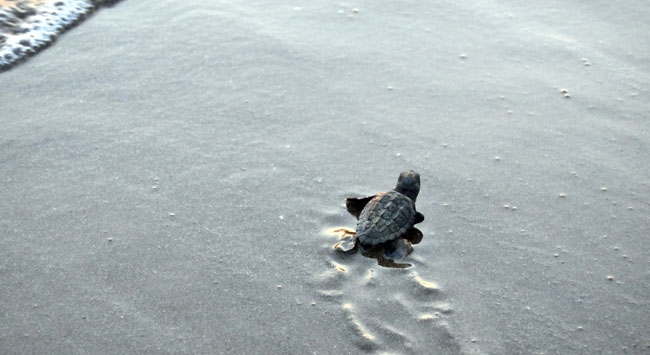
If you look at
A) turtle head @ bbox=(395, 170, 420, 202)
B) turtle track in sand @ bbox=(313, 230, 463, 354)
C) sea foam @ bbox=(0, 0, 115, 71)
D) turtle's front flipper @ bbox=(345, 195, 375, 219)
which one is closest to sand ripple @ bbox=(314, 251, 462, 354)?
turtle track in sand @ bbox=(313, 230, 463, 354)

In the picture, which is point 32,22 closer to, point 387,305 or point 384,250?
point 384,250

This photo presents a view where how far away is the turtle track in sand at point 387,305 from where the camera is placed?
2732 mm

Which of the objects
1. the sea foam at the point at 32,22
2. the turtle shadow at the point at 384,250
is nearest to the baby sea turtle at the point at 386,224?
the turtle shadow at the point at 384,250

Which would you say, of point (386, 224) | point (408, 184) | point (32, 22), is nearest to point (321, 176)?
point (408, 184)

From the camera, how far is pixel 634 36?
16.5ft

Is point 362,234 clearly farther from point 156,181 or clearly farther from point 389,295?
point 156,181

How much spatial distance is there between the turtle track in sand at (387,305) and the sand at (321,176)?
0.4 inches

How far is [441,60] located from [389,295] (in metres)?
2.30

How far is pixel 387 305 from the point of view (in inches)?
114

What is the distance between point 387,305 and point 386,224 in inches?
17.5

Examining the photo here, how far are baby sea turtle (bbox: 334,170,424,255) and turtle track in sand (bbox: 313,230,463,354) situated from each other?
88 mm

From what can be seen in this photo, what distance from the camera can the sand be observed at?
2.84 m

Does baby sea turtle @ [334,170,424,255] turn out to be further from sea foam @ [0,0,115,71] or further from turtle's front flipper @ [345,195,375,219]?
sea foam @ [0,0,115,71]

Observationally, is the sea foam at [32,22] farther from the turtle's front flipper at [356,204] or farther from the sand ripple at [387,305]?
the sand ripple at [387,305]
